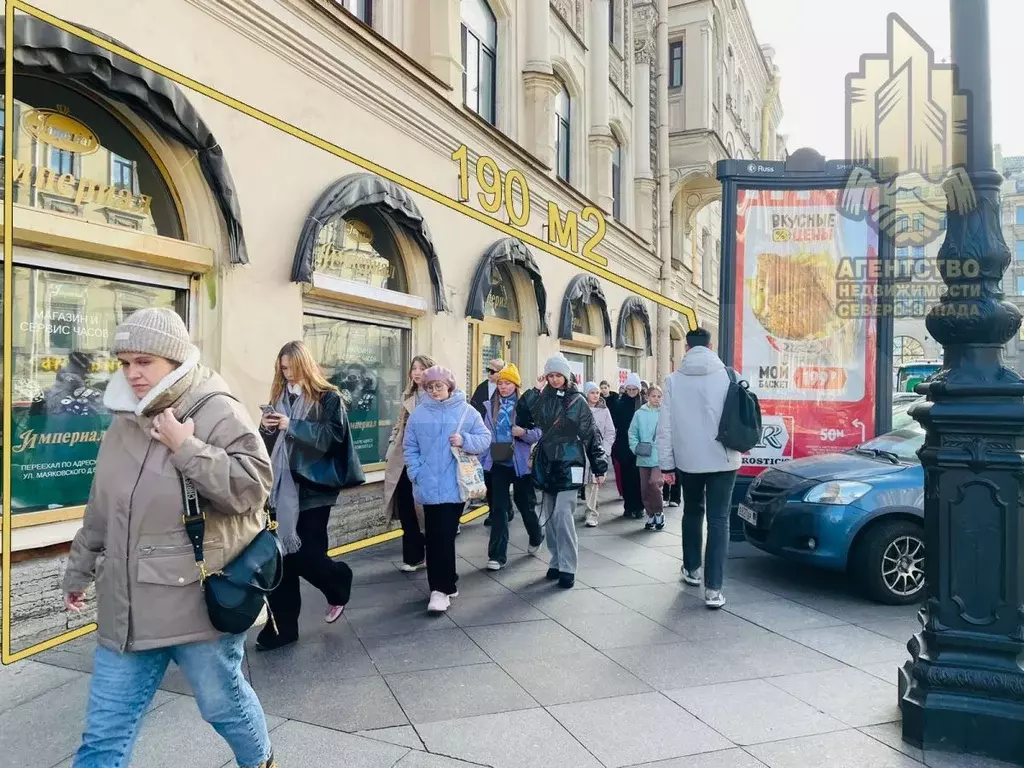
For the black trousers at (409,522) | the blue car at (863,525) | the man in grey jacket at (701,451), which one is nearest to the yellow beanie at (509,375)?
the black trousers at (409,522)

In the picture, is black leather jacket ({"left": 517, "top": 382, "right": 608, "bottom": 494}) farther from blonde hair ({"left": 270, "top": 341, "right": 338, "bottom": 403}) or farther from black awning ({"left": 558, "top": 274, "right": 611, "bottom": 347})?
black awning ({"left": 558, "top": 274, "right": 611, "bottom": 347})

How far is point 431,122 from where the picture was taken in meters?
8.47

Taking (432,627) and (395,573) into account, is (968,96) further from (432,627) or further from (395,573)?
(395,573)

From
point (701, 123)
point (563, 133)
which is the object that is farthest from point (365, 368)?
point (701, 123)

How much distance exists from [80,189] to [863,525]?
235 inches

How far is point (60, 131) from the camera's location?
4629 mm

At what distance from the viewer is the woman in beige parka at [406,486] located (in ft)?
18.7

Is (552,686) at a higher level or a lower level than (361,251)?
lower

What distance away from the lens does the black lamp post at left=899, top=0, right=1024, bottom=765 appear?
303 cm

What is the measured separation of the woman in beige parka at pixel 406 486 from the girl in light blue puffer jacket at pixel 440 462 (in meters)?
0.61

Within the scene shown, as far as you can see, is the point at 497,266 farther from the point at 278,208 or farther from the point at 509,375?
the point at 278,208

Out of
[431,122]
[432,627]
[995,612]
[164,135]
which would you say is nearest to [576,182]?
[431,122]

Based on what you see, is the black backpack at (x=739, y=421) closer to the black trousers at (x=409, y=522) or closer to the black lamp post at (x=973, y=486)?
the black lamp post at (x=973, y=486)

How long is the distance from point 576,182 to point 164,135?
32.9 ft
